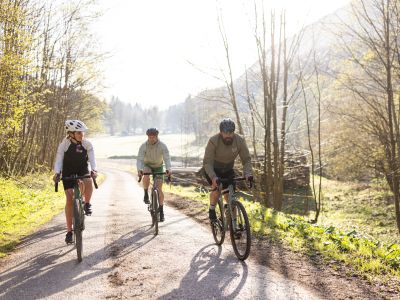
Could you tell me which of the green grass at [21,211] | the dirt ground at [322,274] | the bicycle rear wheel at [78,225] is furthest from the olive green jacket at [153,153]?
the green grass at [21,211]

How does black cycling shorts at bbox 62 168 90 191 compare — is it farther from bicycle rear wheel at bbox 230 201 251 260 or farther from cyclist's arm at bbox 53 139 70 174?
bicycle rear wheel at bbox 230 201 251 260

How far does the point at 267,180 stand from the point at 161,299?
10.3 metres

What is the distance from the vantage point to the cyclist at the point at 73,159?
6.73 metres

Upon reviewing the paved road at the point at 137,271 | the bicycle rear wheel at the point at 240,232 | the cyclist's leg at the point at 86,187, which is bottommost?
the paved road at the point at 137,271

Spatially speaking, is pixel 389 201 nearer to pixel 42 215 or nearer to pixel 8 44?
pixel 42 215

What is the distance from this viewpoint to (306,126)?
48.4 ft

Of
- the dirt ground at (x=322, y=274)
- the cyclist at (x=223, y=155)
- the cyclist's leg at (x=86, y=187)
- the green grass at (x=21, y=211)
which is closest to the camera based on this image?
the dirt ground at (x=322, y=274)

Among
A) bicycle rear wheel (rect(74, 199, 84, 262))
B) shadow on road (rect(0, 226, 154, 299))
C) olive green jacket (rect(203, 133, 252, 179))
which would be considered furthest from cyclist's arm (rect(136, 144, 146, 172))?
olive green jacket (rect(203, 133, 252, 179))

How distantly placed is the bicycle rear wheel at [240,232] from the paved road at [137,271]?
7.9 inches

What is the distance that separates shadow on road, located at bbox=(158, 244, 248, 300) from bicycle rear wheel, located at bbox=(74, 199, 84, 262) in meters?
1.87

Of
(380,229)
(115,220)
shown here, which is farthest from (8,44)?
(380,229)

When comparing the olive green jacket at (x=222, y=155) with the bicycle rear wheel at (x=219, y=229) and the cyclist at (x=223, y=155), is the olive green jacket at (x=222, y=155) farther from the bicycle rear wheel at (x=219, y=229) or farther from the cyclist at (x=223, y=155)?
the bicycle rear wheel at (x=219, y=229)

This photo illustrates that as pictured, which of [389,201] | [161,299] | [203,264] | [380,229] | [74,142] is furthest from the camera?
[389,201]

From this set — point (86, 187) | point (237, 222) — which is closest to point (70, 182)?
point (86, 187)
